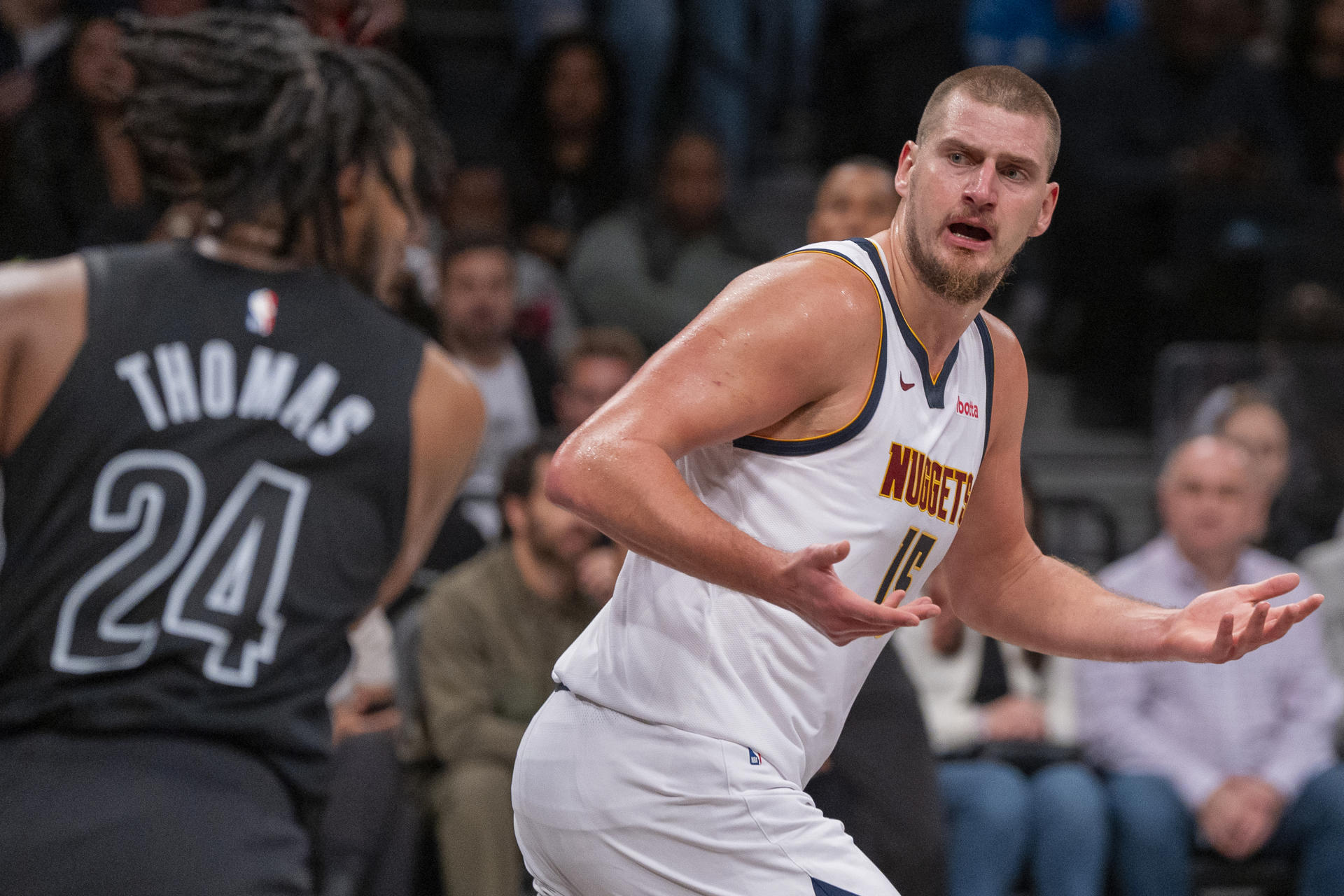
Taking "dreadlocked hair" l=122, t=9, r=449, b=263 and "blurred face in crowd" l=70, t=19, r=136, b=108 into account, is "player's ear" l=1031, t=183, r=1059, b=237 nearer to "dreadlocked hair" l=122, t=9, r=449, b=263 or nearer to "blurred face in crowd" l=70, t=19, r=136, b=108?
"dreadlocked hair" l=122, t=9, r=449, b=263

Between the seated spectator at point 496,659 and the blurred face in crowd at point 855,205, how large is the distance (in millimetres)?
1267

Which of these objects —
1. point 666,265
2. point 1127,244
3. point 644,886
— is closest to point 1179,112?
point 1127,244

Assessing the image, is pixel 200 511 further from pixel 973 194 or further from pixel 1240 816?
pixel 1240 816

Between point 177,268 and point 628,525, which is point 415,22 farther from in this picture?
point 628,525

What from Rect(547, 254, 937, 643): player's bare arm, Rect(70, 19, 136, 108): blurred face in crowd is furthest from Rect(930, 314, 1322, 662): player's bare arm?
Rect(70, 19, 136, 108): blurred face in crowd

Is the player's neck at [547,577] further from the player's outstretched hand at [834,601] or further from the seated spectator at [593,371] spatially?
the player's outstretched hand at [834,601]

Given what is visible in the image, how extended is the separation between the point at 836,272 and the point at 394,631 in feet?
10.6

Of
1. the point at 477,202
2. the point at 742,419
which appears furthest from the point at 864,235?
the point at 477,202

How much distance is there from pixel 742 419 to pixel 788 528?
230mm

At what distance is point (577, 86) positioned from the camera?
7484 mm

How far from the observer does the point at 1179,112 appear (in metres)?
7.57

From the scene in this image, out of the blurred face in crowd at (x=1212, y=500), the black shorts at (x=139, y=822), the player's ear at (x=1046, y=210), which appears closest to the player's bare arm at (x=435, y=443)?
the black shorts at (x=139, y=822)

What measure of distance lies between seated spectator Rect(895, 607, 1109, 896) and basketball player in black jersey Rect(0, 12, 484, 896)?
109 inches

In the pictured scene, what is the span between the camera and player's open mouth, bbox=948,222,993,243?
236 cm
